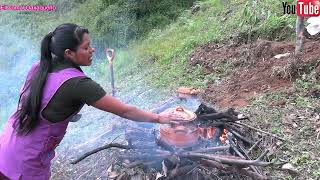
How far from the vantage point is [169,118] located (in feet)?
10.3

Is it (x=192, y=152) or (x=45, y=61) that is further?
(x=192, y=152)

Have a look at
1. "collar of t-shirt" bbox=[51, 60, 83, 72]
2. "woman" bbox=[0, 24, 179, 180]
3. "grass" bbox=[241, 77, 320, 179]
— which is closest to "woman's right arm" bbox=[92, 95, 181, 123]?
"woman" bbox=[0, 24, 179, 180]

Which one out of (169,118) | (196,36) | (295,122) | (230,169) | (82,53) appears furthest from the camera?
(196,36)

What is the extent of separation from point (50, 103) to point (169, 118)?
93 cm

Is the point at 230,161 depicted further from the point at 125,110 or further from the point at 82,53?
the point at 82,53

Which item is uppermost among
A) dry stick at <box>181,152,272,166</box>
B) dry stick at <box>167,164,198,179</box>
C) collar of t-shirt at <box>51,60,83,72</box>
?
collar of t-shirt at <box>51,60,83,72</box>

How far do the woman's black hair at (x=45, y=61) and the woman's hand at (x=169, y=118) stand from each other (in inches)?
32.4

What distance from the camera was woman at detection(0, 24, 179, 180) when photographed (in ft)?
8.73

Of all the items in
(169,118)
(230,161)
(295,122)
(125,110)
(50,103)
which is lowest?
(295,122)

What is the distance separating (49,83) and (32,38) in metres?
15.0

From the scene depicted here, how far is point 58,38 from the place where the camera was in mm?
2725

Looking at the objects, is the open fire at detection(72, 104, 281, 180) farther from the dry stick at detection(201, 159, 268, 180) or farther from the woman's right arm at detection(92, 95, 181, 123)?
the woman's right arm at detection(92, 95, 181, 123)

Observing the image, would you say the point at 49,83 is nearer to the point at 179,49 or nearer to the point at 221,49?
the point at 221,49

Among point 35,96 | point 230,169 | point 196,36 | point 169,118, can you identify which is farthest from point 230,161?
point 196,36
